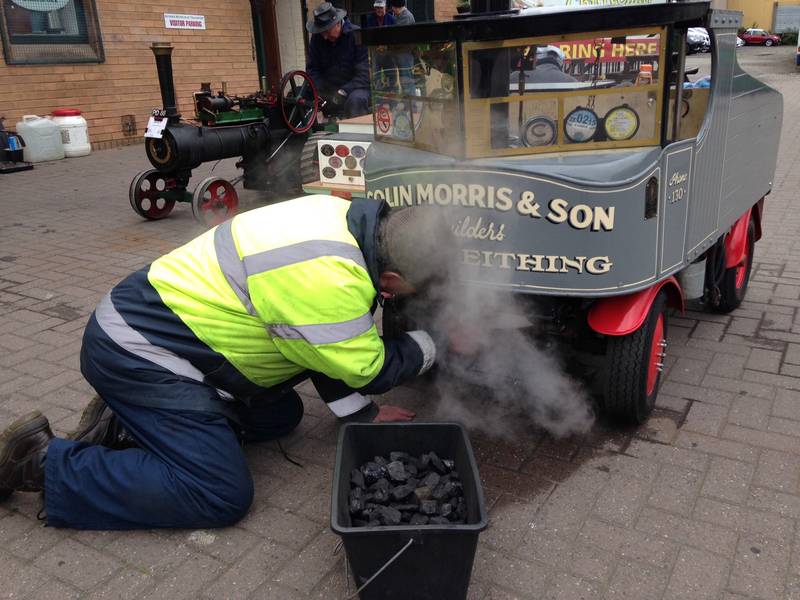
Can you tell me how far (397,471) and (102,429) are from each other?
1.21m

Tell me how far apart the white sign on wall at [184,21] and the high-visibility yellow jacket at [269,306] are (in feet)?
31.6

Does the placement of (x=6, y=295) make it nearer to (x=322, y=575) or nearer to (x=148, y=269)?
(x=148, y=269)

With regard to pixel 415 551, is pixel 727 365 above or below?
below

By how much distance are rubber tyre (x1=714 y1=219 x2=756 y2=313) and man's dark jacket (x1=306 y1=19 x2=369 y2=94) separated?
375 centimetres

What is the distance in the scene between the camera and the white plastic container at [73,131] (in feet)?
32.4

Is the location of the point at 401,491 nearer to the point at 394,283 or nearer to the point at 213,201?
the point at 394,283

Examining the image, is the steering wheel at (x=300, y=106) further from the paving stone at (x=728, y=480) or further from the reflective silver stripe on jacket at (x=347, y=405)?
the paving stone at (x=728, y=480)

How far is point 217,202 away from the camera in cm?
668

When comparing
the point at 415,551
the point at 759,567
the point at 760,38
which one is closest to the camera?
the point at 415,551

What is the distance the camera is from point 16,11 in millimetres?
9289

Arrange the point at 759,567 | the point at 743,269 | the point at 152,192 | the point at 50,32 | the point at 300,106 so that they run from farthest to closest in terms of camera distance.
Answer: the point at 50,32 < the point at 300,106 < the point at 152,192 < the point at 743,269 < the point at 759,567

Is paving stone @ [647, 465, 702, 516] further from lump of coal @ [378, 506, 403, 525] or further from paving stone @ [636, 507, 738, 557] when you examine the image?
lump of coal @ [378, 506, 403, 525]

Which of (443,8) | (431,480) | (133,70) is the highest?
(443,8)

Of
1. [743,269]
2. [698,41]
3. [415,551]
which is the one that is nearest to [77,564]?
[415,551]
